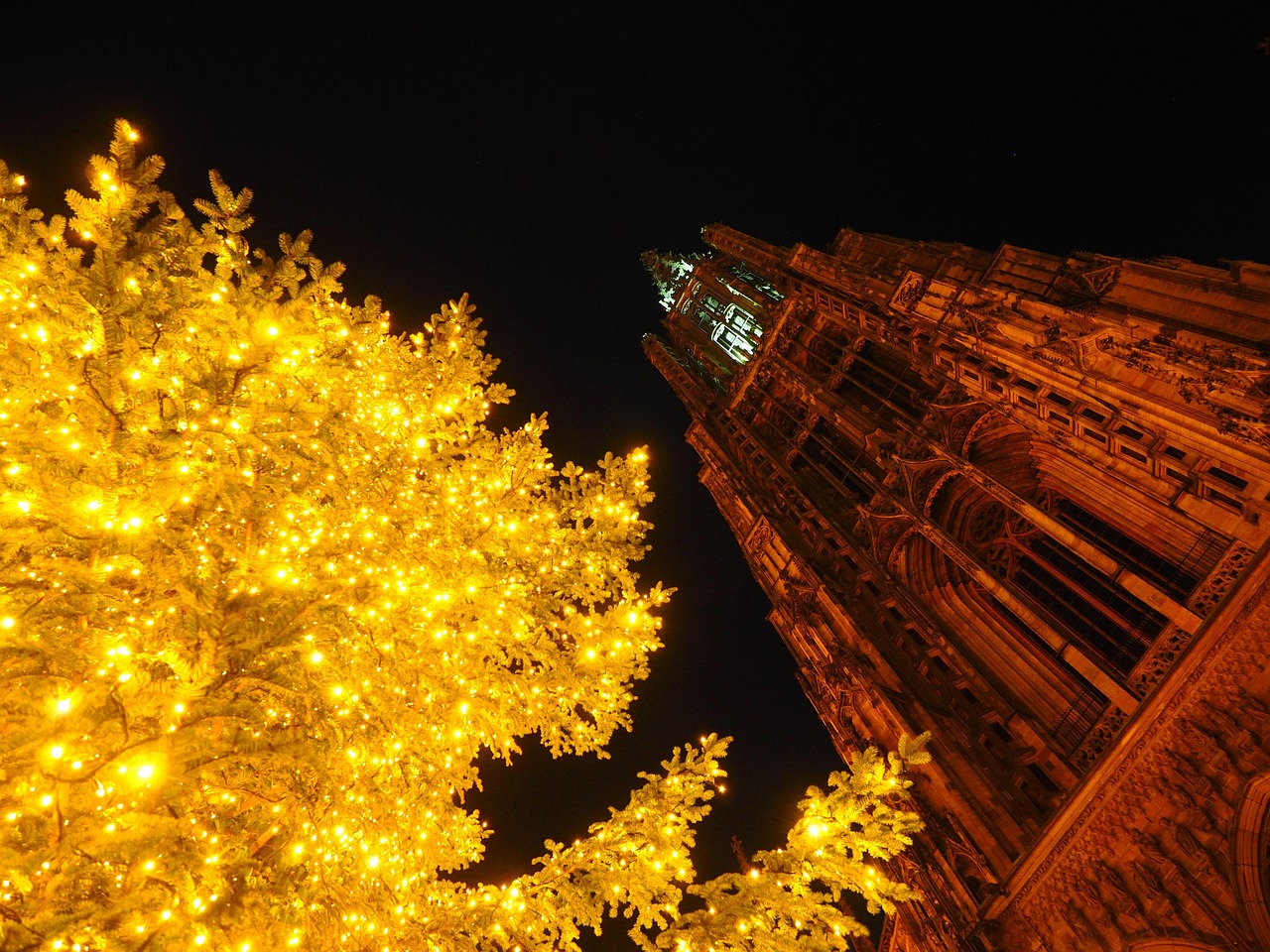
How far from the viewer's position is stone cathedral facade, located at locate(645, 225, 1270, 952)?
9.57 metres

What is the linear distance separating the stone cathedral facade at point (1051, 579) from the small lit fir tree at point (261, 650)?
770cm

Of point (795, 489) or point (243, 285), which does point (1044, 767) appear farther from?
point (243, 285)

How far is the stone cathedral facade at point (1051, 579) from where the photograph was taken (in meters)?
9.57

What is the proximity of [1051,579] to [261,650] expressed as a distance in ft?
61.1

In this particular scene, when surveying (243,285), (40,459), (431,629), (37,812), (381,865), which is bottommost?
(381,865)

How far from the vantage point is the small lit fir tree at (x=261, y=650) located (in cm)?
326

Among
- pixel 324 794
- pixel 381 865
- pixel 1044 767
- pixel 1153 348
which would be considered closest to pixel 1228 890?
pixel 1044 767

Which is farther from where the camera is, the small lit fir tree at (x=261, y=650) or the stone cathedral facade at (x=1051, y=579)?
the stone cathedral facade at (x=1051, y=579)

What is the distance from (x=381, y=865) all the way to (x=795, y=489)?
21.1 meters

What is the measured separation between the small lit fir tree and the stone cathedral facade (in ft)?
25.3

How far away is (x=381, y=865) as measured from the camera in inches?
228

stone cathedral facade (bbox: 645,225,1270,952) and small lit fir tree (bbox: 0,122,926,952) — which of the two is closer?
small lit fir tree (bbox: 0,122,926,952)

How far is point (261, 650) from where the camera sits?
3.81 metres

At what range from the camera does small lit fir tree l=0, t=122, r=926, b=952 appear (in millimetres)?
3264
